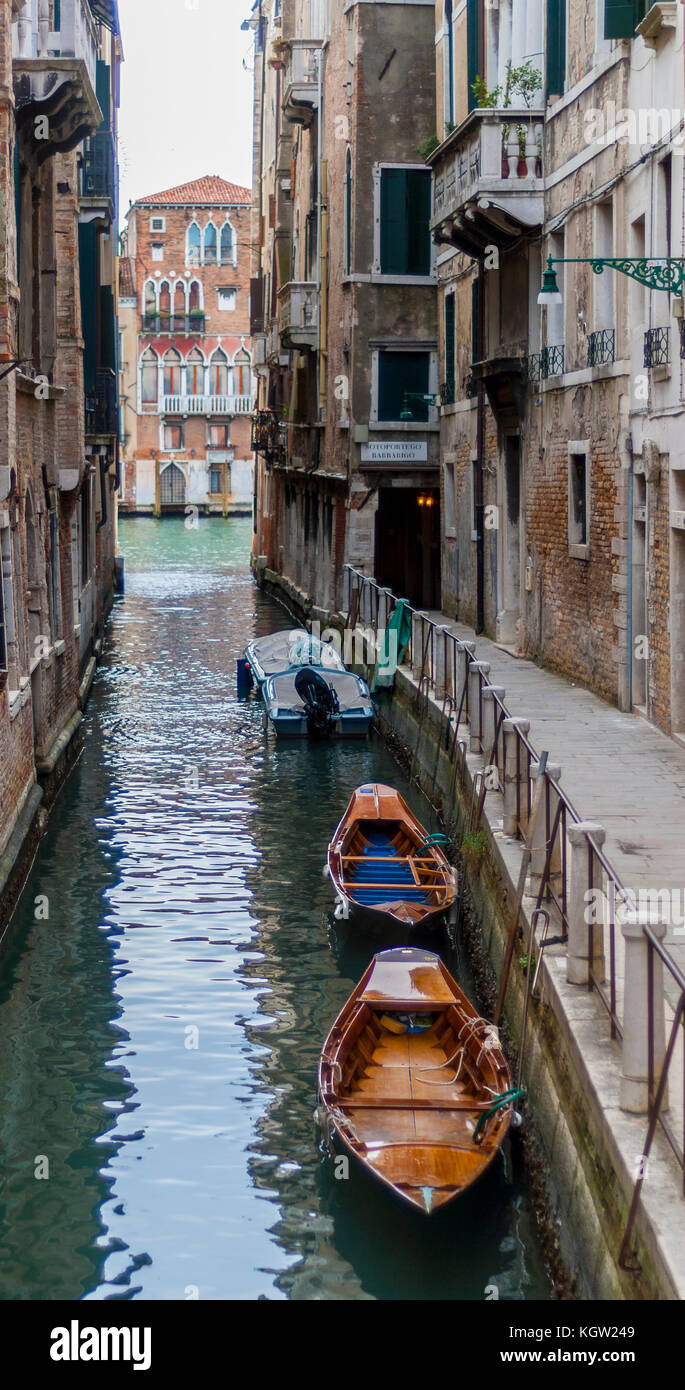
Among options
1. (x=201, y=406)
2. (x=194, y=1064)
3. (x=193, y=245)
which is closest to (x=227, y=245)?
(x=193, y=245)

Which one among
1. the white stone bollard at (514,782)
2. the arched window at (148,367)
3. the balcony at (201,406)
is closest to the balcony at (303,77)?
the white stone bollard at (514,782)

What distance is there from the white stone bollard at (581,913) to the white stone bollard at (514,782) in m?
2.60

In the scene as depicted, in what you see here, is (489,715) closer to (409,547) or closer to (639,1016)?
(639,1016)

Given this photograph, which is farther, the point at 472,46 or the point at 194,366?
the point at 194,366

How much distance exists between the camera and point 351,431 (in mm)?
26766

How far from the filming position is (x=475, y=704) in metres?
14.4

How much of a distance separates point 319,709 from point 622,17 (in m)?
9.16

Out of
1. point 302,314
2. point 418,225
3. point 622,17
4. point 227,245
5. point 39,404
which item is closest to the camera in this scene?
point 622,17

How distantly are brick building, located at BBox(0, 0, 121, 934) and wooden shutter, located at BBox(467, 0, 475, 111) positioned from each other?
4901 millimetres

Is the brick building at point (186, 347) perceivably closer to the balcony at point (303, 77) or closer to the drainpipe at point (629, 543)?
the balcony at point (303, 77)

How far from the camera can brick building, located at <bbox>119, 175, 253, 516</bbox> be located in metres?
74.6

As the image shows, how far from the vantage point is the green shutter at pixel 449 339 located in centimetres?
2439

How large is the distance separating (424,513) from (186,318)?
47883mm

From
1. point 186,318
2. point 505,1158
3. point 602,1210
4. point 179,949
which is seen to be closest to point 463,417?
point 179,949
